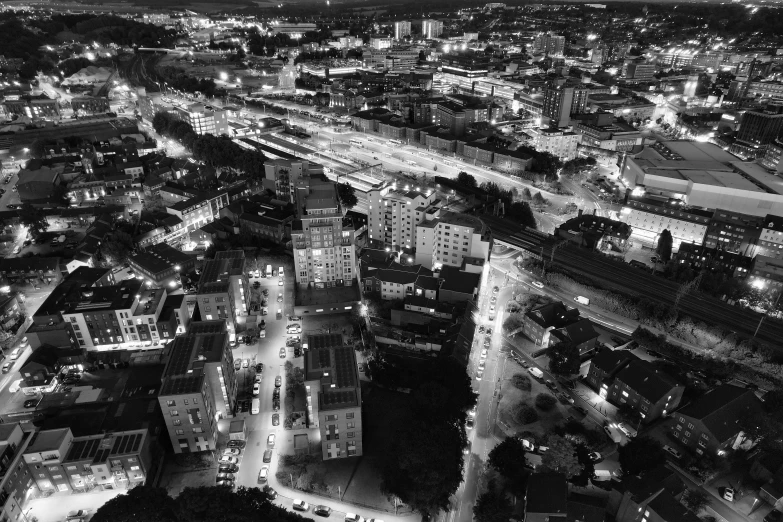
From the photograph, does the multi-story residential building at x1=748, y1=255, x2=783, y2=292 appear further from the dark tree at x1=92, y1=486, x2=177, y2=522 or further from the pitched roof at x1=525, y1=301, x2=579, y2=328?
the dark tree at x1=92, y1=486, x2=177, y2=522

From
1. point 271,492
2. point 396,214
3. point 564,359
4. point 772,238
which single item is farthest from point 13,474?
point 772,238

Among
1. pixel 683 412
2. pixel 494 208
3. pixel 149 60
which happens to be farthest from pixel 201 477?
pixel 149 60

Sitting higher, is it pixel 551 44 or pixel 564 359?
pixel 551 44

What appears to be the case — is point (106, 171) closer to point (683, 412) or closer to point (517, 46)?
point (683, 412)

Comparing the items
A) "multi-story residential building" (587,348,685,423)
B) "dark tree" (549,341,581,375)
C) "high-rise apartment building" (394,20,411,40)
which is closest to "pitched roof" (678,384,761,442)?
"multi-story residential building" (587,348,685,423)

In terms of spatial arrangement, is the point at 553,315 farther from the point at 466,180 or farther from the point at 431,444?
the point at 466,180

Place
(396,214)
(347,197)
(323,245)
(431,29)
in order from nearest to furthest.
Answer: (323,245), (396,214), (347,197), (431,29)

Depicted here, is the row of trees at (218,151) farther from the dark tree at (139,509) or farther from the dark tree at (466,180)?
the dark tree at (139,509)
